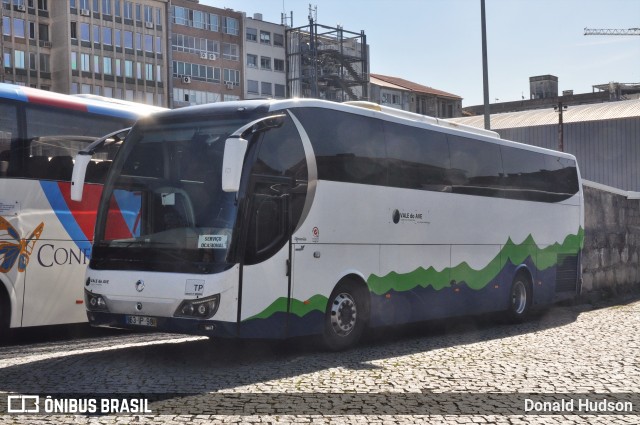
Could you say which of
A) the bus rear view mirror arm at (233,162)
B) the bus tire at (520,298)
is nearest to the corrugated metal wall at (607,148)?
the bus tire at (520,298)

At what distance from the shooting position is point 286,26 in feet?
300

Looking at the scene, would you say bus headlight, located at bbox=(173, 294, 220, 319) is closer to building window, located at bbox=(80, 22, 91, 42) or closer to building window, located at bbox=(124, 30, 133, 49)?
building window, located at bbox=(80, 22, 91, 42)

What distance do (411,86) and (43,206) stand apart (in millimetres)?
98686

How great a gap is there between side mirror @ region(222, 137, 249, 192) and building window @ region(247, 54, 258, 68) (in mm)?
81197

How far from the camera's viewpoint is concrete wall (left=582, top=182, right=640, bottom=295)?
23531 mm

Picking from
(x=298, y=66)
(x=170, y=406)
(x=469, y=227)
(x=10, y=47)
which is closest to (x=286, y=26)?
(x=298, y=66)

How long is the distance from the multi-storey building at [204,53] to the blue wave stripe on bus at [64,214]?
2770 inches

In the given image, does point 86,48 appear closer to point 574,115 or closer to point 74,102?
point 574,115

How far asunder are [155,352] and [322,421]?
4978 mm

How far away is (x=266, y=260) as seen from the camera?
1109 centimetres

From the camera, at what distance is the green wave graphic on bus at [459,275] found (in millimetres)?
11688

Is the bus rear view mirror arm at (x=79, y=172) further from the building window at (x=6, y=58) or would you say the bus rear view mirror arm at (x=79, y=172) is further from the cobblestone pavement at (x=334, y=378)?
the building window at (x=6, y=58)

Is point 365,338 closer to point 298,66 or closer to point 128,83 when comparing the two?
point 128,83

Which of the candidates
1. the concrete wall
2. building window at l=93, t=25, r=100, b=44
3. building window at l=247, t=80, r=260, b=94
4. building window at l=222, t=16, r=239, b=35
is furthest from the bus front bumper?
building window at l=247, t=80, r=260, b=94
